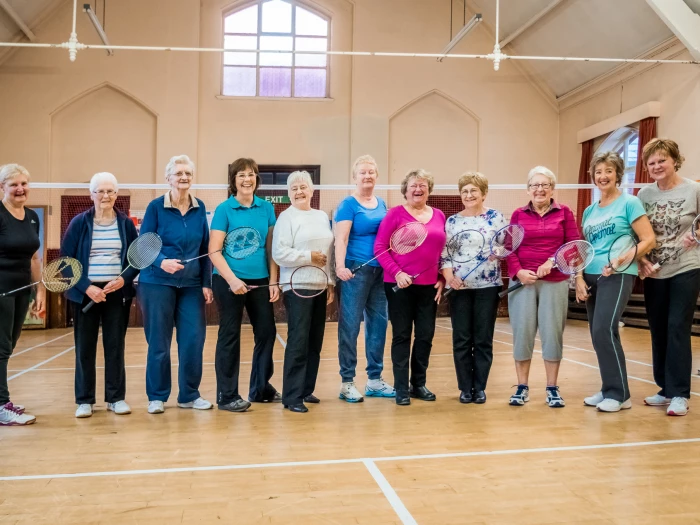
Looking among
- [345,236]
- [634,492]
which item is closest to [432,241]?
[345,236]

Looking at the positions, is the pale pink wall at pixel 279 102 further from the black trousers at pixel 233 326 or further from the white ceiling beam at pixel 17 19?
the black trousers at pixel 233 326

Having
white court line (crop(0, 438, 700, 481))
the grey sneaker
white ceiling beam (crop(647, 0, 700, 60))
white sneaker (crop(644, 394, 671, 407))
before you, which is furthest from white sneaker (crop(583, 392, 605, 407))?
white ceiling beam (crop(647, 0, 700, 60))

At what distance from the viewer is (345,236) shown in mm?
4430

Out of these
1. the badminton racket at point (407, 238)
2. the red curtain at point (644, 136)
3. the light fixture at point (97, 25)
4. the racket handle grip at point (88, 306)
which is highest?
the light fixture at point (97, 25)

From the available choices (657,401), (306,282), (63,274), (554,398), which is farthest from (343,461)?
(657,401)

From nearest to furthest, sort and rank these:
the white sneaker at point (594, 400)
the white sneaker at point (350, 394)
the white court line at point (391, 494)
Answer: the white court line at point (391, 494)
the white sneaker at point (594, 400)
the white sneaker at point (350, 394)

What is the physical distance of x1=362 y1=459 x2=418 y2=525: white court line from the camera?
247 cm

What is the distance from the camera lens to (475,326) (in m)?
4.41

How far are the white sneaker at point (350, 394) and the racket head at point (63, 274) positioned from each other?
191cm

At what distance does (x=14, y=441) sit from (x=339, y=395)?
211 centimetres

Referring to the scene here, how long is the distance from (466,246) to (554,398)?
3.88ft

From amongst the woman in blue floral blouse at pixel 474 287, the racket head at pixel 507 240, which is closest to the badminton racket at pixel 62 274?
the woman in blue floral blouse at pixel 474 287

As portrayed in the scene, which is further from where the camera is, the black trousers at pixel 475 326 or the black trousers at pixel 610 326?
the black trousers at pixel 475 326

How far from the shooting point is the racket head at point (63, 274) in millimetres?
3953
